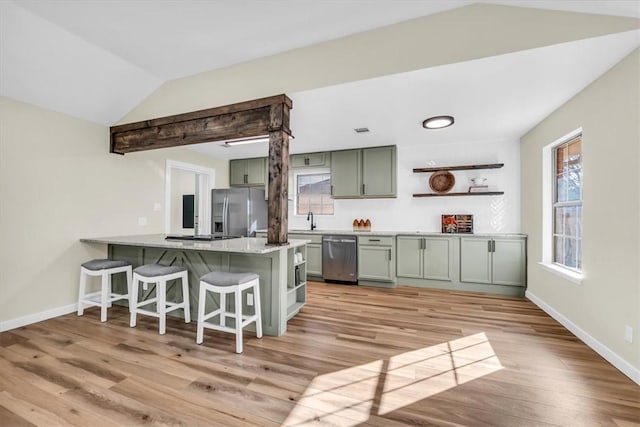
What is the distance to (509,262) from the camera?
402 centimetres

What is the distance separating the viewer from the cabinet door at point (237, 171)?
229 inches

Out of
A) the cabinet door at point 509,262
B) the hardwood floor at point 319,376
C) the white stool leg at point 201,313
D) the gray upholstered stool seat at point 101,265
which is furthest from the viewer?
the cabinet door at point 509,262

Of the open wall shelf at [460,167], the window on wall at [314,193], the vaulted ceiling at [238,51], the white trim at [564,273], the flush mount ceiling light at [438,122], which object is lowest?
the white trim at [564,273]

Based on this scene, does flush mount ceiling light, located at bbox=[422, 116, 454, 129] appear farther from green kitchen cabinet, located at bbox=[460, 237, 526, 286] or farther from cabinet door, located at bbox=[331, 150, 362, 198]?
green kitchen cabinet, located at bbox=[460, 237, 526, 286]

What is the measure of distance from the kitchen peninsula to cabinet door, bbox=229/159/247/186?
2659 mm

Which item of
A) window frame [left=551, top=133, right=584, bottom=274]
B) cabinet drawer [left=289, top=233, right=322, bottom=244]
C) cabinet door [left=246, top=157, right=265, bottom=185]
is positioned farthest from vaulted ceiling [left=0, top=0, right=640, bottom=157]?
cabinet door [left=246, top=157, right=265, bottom=185]

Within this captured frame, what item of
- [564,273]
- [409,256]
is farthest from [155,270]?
[564,273]

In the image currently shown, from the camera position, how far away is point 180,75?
3252 mm

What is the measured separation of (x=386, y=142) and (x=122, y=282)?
4.31 meters

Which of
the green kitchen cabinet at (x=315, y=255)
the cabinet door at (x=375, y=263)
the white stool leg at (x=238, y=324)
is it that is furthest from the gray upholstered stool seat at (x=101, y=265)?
the cabinet door at (x=375, y=263)

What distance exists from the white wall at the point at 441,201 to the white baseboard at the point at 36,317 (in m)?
3.76

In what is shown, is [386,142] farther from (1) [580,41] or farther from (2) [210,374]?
→ (2) [210,374]

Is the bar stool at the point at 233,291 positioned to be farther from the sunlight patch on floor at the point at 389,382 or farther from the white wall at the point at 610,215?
the white wall at the point at 610,215

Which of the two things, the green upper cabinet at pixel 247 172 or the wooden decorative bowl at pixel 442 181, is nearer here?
the wooden decorative bowl at pixel 442 181
